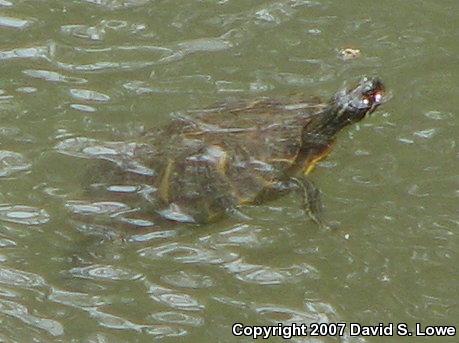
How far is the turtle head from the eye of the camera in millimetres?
6523

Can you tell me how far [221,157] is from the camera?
6.00 m

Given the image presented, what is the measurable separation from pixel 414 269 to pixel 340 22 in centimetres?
245

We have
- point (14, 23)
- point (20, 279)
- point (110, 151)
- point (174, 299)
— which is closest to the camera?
point (174, 299)

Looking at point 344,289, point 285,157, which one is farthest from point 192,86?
point 344,289

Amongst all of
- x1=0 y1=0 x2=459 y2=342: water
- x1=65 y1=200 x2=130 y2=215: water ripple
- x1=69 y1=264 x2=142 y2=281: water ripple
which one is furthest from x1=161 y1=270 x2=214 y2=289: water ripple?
x1=65 y1=200 x2=130 y2=215: water ripple

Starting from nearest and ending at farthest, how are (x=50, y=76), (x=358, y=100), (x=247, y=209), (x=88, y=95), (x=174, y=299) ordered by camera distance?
(x=174, y=299) < (x=247, y=209) < (x=358, y=100) < (x=88, y=95) < (x=50, y=76)

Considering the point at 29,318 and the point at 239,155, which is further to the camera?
the point at 239,155

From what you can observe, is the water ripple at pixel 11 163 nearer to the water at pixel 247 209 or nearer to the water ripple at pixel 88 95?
the water at pixel 247 209

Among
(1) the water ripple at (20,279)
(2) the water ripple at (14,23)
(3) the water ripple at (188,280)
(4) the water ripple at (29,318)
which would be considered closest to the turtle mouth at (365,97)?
(3) the water ripple at (188,280)

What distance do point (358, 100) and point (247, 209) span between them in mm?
1042

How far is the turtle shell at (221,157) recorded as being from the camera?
5918 millimetres

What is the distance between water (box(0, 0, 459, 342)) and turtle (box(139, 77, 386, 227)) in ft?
0.36

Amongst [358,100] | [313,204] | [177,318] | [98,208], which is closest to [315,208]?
[313,204]

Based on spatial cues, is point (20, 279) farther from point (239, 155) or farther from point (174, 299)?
point (239, 155)
